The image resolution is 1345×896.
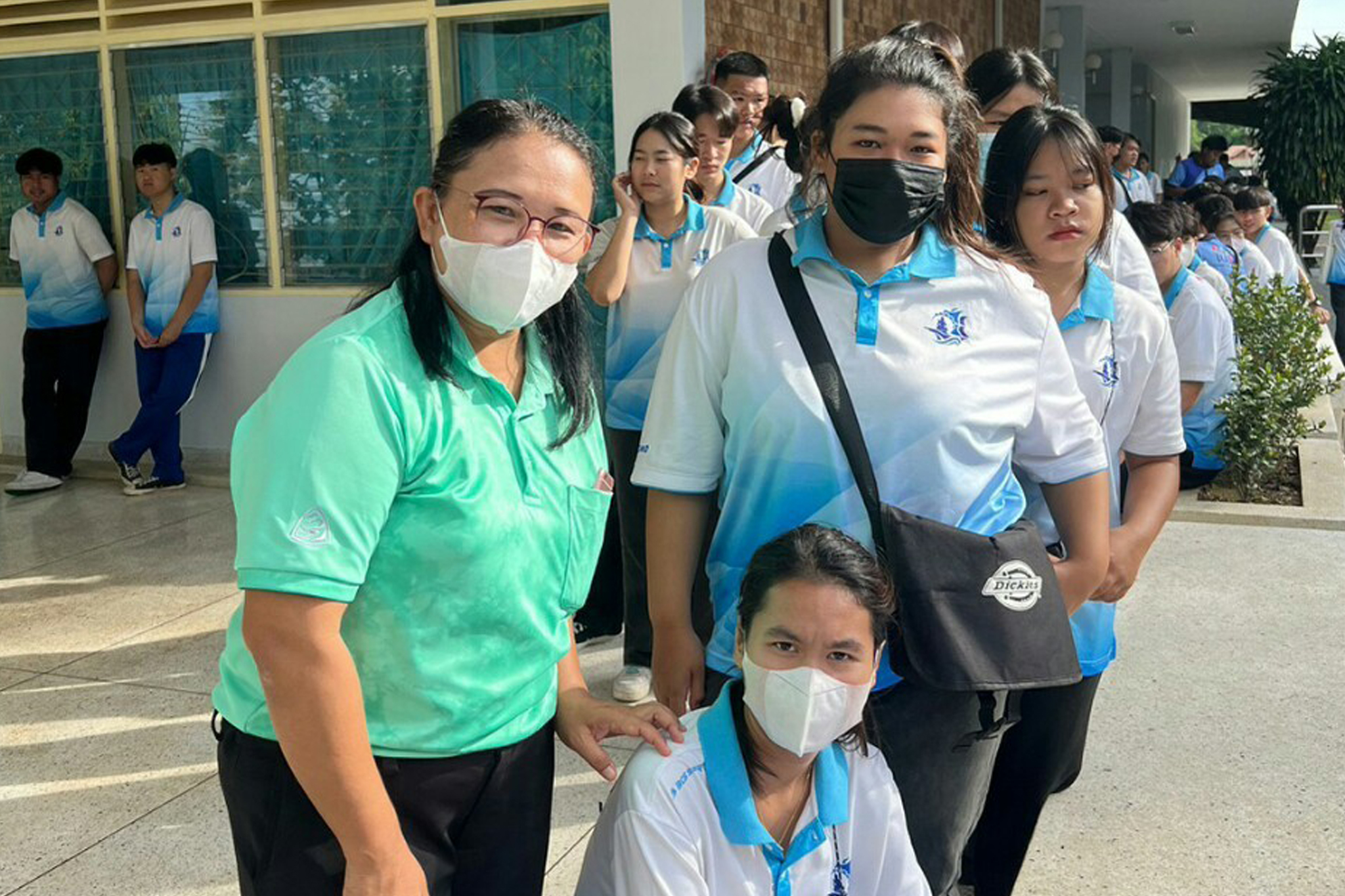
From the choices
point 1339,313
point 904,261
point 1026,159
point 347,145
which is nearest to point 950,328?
point 904,261

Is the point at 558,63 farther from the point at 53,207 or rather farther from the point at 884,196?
the point at 884,196

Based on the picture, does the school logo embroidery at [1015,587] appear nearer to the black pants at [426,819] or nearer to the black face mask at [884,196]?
the black face mask at [884,196]

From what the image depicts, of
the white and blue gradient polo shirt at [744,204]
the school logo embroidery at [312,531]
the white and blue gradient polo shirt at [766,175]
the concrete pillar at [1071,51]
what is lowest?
the school logo embroidery at [312,531]

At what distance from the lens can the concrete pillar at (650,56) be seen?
21.4 ft

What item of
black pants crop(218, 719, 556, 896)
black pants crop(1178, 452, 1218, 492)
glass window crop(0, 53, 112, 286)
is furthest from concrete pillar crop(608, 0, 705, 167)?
black pants crop(218, 719, 556, 896)

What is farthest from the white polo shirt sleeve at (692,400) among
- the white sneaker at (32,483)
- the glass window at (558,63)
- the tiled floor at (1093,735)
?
the white sneaker at (32,483)

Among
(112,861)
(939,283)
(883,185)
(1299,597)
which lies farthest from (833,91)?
(1299,597)

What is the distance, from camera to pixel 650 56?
21.6 feet

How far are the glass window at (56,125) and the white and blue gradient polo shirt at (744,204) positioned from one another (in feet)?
16.6

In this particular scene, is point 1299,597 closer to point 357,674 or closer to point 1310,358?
point 1310,358

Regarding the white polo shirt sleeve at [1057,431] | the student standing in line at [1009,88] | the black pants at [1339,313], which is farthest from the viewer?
the black pants at [1339,313]

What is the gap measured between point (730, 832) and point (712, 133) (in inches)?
→ 122

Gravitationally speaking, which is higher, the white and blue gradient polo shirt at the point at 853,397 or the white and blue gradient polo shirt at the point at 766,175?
the white and blue gradient polo shirt at the point at 766,175

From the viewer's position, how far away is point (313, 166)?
308 inches
